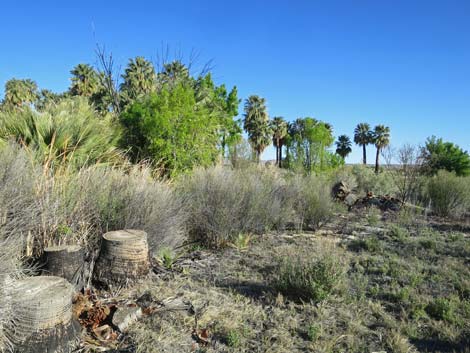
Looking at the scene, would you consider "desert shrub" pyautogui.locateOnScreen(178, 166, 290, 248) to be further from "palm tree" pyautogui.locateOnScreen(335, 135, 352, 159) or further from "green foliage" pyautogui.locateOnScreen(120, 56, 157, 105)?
"palm tree" pyautogui.locateOnScreen(335, 135, 352, 159)

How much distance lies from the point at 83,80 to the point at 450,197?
32.7 metres

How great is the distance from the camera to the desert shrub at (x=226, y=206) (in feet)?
21.4

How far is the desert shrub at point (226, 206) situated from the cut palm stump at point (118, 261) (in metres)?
2.09

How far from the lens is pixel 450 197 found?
38.4 feet

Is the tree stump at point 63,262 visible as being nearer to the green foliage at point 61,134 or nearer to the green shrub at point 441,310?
the green foliage at point 61,134

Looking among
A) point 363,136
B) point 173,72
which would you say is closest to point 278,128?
point 363,136

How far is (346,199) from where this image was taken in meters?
13.4

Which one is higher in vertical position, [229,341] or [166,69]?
[166,69]

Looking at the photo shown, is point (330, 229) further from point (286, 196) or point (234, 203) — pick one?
point (234, 203)

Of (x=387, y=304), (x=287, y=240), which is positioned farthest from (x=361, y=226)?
(x=387, y=304)

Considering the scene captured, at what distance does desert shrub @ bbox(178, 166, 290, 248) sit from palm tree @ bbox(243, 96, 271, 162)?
35.5m

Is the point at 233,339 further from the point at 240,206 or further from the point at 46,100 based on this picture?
the point at 46,100

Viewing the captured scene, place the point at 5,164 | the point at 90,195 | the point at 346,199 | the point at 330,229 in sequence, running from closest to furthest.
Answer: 1. the point at 5,164
2. the point at 90,195
3. the point at 330,229
4. the point at 346,199

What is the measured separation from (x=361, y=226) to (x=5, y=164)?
8011mm
